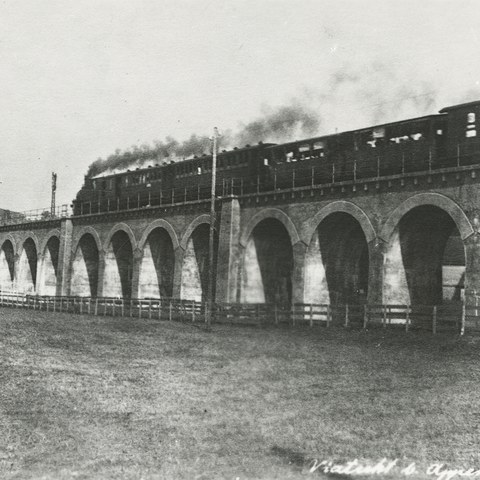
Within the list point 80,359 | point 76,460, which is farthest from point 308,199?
point 76,460

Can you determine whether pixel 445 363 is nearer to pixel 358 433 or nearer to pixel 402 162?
pixel 358 433

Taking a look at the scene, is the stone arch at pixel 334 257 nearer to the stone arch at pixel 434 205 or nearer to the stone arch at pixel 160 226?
the stone arch at pixel 434 205

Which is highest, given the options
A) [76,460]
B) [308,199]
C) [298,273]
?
[308,199]

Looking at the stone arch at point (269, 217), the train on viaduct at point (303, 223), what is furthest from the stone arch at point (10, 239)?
the stone arch at point (269, 217)

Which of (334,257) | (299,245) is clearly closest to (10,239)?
(299,245)

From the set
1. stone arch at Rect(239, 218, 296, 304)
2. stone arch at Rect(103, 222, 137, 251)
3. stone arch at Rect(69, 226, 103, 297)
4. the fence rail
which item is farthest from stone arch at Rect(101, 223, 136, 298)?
stone arch at Rect(239, 218, 296, 304)

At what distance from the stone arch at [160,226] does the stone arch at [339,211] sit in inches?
349

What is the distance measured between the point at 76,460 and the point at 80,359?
505cm

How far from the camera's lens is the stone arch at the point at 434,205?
1895 centimetres

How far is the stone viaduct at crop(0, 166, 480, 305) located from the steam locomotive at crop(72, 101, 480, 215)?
1.02 meters

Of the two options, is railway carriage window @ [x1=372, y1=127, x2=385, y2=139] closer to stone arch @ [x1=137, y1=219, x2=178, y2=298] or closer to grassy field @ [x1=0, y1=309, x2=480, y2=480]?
grassy field @ [x1=0, y1=309, x2=480, y2=480]

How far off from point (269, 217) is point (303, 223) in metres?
2.07

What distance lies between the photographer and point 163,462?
6.40m

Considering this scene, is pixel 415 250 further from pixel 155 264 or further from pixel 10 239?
pixel 10 239
